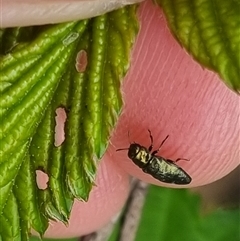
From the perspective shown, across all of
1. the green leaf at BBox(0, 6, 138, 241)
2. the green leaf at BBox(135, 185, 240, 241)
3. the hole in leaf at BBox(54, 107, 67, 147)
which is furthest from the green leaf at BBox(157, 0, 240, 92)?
the green leaf at BBox(135, 185, 240, 241)

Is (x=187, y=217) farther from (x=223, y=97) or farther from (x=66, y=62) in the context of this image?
(x=66, y=62)


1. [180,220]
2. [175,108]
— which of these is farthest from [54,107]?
[180,220]

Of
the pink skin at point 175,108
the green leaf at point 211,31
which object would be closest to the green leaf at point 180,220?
the pink skin at point 175,108

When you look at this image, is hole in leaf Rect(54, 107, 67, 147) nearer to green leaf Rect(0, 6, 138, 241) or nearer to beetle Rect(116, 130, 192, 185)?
green leaf Rect(0, 6, 138, 241)

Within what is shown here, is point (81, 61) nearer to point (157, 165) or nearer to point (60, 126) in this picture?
point (60, 126)

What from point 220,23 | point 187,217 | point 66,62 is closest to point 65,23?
point 66,62

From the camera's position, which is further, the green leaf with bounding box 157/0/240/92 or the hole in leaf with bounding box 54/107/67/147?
the hole in leaf with bounding box 54/107/67/147

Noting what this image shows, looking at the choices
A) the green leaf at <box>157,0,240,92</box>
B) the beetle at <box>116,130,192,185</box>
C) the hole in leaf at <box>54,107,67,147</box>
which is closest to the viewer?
the green leaf at <box>157,0,240,92</box>
